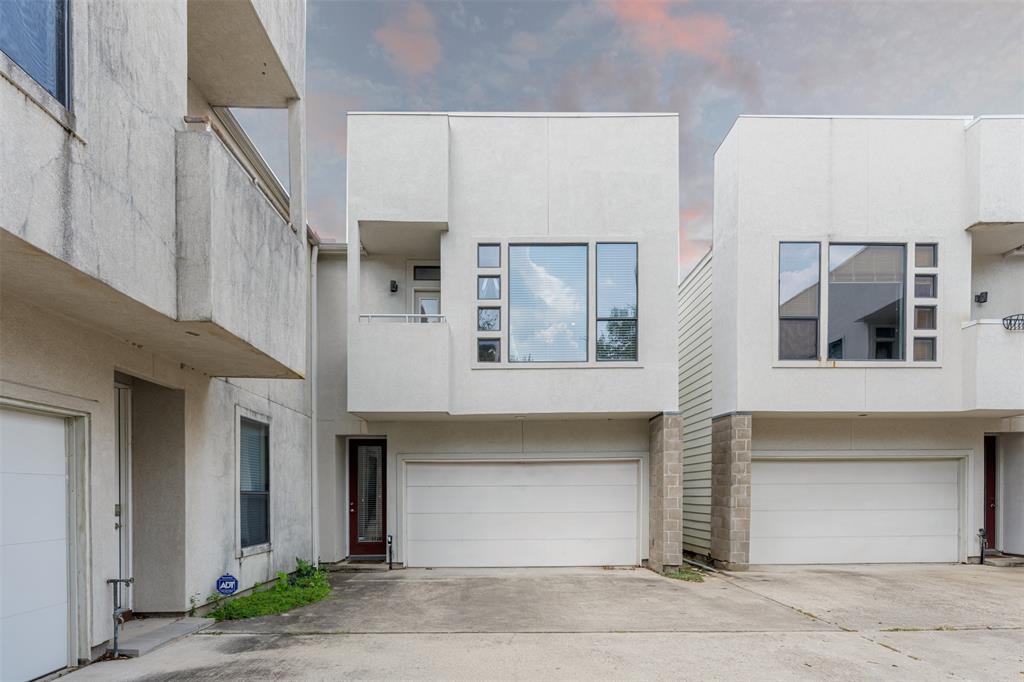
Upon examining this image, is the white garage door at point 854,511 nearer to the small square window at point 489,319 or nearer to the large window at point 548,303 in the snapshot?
the large window at point 548,303

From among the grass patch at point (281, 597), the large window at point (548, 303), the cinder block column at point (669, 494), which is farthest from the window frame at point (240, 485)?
the cinder block column at point (669, 494)

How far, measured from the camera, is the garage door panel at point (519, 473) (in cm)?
978

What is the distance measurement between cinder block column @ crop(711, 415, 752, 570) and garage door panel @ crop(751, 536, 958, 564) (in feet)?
1.93

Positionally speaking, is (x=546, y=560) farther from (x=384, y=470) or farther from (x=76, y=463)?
(x=76, y=463)

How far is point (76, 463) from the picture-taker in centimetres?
445

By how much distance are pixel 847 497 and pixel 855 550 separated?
93 cm

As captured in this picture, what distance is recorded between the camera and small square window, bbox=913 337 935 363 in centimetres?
921

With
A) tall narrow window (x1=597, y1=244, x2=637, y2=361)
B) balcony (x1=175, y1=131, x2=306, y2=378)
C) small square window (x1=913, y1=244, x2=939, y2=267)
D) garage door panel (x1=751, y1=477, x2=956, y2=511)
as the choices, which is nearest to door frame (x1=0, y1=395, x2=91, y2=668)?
balcony (x1=175, y1=131, x2=306, y2=378)

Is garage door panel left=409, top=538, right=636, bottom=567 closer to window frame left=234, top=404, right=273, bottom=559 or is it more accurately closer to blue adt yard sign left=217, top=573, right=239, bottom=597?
window frame left=234, top=404, right=273, bottom=559

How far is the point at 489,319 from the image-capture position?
900 centimetres

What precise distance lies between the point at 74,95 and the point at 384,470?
7972 millimetres

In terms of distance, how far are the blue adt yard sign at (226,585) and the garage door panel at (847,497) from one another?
27.1ft

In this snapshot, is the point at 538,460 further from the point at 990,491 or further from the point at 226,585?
the point at 990,491

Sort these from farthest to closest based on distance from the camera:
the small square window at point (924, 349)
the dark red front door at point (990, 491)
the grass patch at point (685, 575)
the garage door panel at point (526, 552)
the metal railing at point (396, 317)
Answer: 1. the dark red front door at point (990, 491)
2. the garage door panel at point (526, 552)
3. the small square window at point (924, 349)
4. the metal railing at point (396, 317)
5. the grass patch at point (685, 575)
